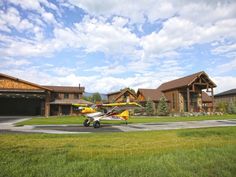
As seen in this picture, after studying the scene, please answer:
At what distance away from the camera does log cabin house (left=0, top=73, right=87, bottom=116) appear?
4153 centimetres

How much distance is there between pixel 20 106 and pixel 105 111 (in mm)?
35103

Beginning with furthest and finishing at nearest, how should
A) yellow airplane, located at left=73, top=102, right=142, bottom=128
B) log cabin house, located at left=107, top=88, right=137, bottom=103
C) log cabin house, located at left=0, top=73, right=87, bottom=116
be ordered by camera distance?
log cabin house, located at left=107, top=88, right=137, bottom=103 < log cabin house, located at left=0, top=73, right=87, bottom=116 < yellow airplane, located at left=73, top=102, right=142, bottom=128

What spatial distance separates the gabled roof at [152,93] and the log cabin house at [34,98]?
1371cm

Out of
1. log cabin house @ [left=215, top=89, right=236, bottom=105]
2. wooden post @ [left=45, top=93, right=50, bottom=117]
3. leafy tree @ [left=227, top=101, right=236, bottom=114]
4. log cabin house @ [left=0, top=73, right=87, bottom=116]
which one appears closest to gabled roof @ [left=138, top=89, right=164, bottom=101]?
log cabin house @ [left=0, top=73, right=87, bottom=116]

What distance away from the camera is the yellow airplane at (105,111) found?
67.4 feet

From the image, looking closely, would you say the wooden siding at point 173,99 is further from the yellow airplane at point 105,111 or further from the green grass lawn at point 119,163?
the green grass lawn at point 119,163

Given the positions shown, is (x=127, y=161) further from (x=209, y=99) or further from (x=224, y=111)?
(x=209, y=99)

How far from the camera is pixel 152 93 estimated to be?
5341cm

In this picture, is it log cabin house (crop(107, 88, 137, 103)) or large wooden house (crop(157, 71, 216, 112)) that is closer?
large wooden house (crop(157, 71, 216, 112))

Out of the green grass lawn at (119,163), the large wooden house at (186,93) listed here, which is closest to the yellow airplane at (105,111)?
the green grass lawn at (119,163)

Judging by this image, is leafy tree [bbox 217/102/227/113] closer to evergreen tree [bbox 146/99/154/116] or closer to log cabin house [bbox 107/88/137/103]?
evergreen tree [bbox 146/99/154/116]

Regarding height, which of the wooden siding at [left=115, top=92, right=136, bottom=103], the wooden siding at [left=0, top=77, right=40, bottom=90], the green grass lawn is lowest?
the green grass lawn

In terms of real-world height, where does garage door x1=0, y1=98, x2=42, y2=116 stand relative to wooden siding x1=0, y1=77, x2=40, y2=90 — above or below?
below

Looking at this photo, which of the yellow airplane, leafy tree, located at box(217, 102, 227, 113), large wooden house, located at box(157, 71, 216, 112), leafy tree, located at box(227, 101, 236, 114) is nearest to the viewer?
the yellow airplane
